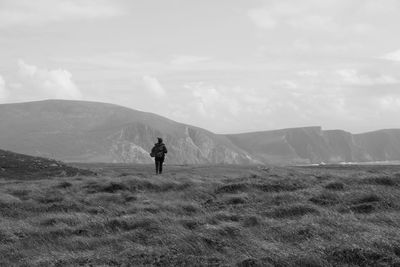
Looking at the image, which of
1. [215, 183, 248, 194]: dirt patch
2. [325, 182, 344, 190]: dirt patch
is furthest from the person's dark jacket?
[325, 182, 344, 190]: dirt patch

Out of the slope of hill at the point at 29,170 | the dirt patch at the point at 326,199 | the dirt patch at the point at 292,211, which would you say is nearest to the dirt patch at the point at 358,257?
the dirt patch at the point at 292,211

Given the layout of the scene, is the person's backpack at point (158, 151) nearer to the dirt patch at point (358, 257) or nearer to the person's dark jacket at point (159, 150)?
the person's dark jacket at point (159, 150)

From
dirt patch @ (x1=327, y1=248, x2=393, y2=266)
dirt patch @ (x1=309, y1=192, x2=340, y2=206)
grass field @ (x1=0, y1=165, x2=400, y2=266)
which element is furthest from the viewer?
dirt patch @ (x1=309, y1=192, x2=340, y2=206)

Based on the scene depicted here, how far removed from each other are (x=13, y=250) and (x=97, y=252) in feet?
7.21

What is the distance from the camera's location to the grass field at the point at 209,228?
10.6 metres

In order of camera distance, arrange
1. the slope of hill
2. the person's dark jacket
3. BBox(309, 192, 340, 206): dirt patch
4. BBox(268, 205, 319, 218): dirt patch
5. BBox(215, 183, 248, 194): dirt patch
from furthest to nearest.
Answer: the person's dark jacket < the slope of hill < BBox(215, 183, 248, 194): dirt patch < BBox(309, 192, 340, 206): dirt patch < BBox(268, 205, 319, 218): dirt patch

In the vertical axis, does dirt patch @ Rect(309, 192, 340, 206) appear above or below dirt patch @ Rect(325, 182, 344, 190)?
below

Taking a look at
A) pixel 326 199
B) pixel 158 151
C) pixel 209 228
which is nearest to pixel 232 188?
pixel 326 199

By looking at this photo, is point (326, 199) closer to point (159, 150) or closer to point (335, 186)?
point (335, 186)

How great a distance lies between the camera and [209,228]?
44.2 ft

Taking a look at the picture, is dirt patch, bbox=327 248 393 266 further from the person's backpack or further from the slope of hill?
the slope of hill

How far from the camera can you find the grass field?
10.6 metres

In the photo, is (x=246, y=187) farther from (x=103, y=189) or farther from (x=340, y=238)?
(x=340, y=238)

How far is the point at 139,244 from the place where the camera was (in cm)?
1236
